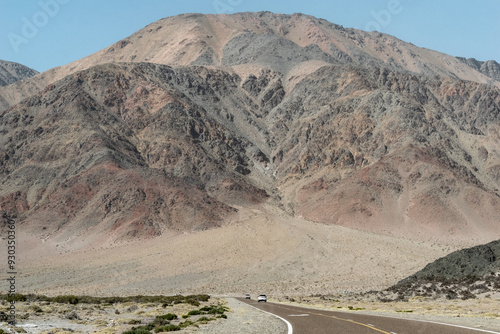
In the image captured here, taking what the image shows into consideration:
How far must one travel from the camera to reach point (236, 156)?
161250mm

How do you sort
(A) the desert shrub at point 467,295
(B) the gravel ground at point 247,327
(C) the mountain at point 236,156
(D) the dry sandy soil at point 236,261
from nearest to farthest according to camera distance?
(B) the gravel ground at point 247,327 < (A) the desert shrub at point 467,295 < (D) the dry sandy soil at point 236,261 < (C) the mountain at point 236,156

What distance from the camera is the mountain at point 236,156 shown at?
427 feet

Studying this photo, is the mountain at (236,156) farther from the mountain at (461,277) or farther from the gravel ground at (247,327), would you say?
the gravel ground at (247,327)

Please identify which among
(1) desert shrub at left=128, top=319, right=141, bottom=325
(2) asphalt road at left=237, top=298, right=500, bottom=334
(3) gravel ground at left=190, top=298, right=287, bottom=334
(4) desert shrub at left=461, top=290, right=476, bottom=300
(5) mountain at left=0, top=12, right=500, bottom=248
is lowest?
(1) desert shrub at left=128, top=319, right=141, bottom=325

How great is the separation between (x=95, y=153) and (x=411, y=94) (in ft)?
370

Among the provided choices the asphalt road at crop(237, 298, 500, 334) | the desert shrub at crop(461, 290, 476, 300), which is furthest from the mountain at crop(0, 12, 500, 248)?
the asphalt road at crop(237, 298, 500, 334)

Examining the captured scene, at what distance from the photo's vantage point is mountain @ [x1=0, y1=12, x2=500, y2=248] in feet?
427

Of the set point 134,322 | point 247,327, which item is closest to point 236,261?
point 134,322

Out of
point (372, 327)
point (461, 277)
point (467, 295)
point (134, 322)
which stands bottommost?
point (134, 322)

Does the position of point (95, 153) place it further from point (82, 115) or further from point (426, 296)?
point (426, 296)

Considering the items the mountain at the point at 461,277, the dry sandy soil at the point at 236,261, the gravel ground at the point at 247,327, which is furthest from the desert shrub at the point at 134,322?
Result: the dry sandy soil at the point at 236,261

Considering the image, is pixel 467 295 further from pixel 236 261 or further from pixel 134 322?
pixel 236 261

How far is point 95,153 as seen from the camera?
145125mm

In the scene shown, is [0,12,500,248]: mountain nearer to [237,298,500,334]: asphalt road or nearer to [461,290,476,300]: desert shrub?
[461,290,476,300]: desert shrub
